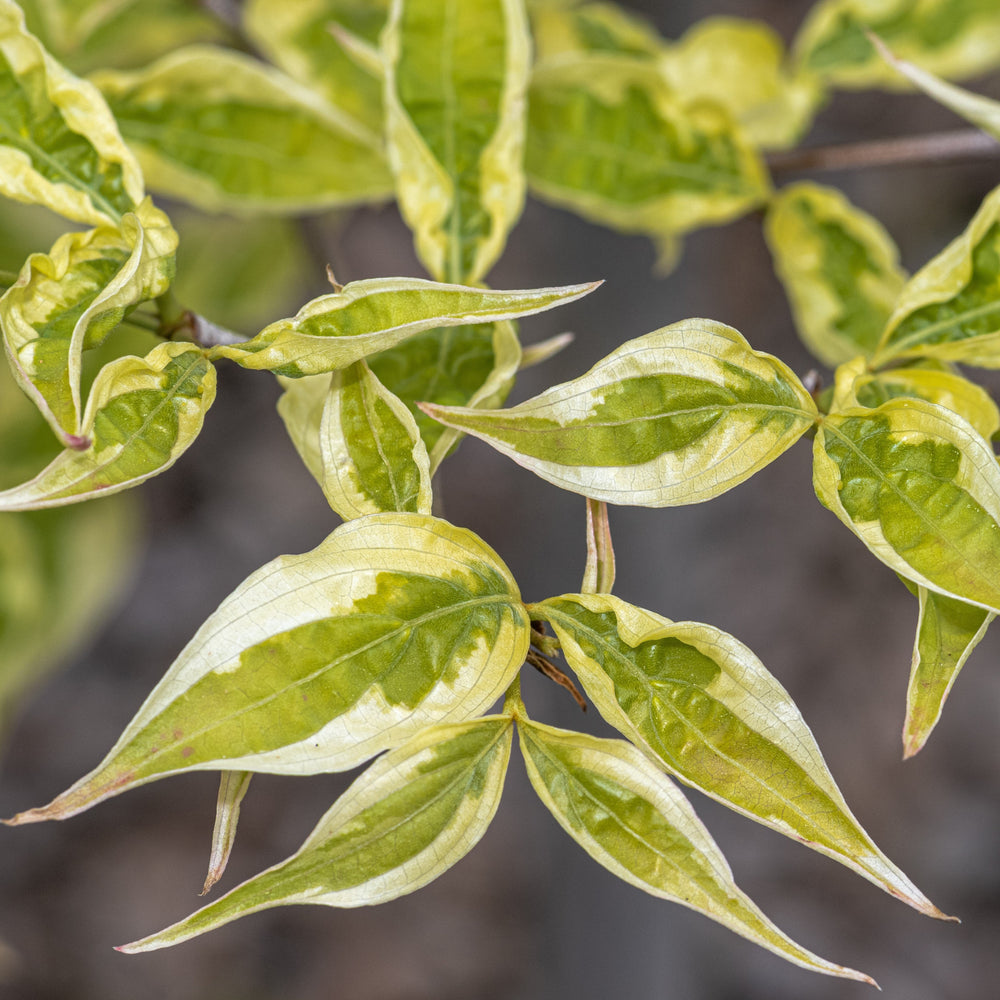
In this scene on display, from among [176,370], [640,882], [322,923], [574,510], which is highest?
[176,370]

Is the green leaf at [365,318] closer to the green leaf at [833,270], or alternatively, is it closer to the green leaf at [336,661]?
the green leaf at [336,661]

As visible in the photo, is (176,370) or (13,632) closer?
(176,370)

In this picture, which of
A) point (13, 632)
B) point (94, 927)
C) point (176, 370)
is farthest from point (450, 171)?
point (94, 927)

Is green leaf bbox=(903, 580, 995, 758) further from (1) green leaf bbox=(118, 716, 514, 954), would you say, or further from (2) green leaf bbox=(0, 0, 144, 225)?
(2) green leaf bbox=(0, 0, 144, 225)

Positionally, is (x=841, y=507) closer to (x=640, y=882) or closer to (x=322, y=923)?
(x=640, y=882)

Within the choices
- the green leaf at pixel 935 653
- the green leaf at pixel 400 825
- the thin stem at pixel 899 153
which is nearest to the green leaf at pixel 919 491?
the green leaf at pixel 935 653

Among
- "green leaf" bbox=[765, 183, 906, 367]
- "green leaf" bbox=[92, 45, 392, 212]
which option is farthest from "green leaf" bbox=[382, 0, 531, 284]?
"green leaf" bbox=[765, 183, 906, 367]
